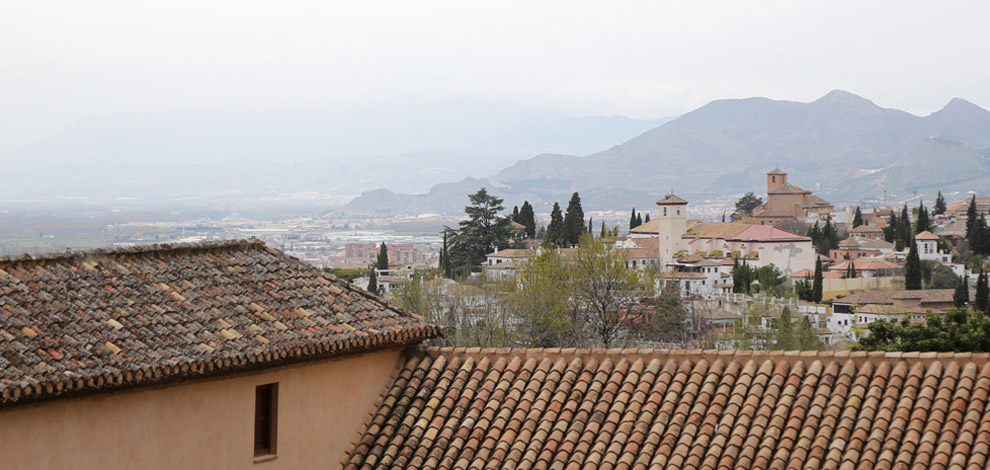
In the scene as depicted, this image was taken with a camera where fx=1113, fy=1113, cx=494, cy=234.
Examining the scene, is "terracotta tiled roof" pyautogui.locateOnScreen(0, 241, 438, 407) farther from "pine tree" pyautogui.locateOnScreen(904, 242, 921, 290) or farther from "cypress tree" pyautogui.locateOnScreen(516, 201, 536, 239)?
"cypress tree" pyautogui.locateOnScreen(516, 201, 536, 239)

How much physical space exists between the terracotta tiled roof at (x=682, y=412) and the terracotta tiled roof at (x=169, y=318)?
2.16 ft

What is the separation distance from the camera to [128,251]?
7.78 m

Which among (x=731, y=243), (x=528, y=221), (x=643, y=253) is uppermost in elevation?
(x=528, y=221)

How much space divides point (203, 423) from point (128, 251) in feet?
4.80

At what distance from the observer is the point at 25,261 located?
7199 mm

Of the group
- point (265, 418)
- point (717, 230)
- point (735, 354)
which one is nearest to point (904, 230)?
point (717, 230)

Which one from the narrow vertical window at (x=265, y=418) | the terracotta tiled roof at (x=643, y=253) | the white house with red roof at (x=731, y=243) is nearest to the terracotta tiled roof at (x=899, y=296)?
the white house with red roof at (x=731, y=243)

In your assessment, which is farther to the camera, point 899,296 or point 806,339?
point 899,296

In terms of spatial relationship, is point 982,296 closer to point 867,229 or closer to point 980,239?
point 980,239

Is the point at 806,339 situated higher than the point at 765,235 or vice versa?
the point at 765,235

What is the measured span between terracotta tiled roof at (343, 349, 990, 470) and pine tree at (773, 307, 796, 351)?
33.5 metres

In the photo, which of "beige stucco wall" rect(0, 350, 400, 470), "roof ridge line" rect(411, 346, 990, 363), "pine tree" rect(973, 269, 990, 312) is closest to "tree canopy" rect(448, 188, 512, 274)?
A: "pine tree" rect(973, 269, 990, 312)

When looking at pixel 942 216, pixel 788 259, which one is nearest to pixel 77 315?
pixel 788 259

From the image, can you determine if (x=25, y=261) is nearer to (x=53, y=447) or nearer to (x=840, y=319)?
(x=53, y=447)
